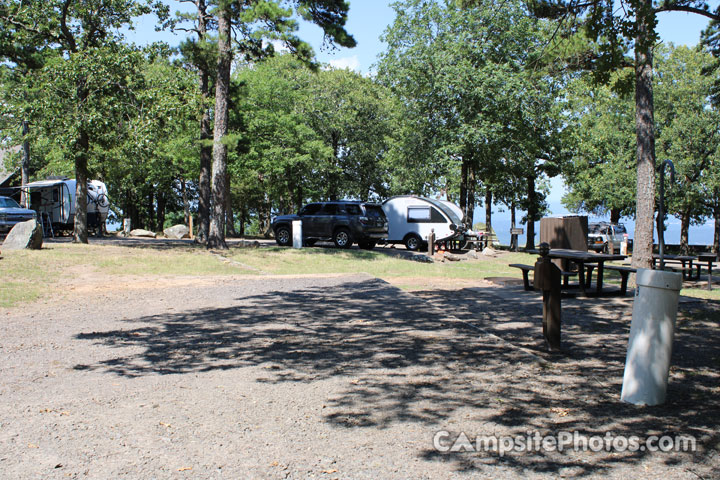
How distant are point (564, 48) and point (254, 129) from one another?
2709cm

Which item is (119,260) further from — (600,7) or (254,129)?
(254,129)

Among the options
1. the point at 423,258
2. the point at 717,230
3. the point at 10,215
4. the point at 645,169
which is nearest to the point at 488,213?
the point at 717,230

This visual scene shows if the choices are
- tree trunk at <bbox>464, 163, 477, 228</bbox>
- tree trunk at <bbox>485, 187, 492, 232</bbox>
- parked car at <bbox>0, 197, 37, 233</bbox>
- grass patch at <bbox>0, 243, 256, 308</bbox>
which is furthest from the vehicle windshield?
tree trunk at <bbox>485, 187, 492, 232</bbox>

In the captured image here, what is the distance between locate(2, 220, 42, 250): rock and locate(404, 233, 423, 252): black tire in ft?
48.7

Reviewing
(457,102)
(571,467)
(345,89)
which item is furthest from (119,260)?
(345,89)

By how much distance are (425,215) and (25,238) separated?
15.7 metres

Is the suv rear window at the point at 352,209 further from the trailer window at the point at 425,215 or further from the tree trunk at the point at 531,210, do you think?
the tree trunk at the point at 531,210

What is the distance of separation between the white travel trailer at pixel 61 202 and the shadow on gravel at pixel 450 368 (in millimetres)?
22734

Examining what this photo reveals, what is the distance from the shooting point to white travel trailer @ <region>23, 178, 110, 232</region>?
2892 centimetres

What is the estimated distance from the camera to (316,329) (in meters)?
7.96

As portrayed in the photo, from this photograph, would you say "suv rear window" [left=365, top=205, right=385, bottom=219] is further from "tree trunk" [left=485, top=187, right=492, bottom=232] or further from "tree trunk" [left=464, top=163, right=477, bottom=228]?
"tree trunk" [left=485, top=187, right=492, bottom=232]

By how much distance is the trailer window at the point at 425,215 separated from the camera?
26438mm

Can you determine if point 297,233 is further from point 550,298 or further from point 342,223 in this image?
point 550,298

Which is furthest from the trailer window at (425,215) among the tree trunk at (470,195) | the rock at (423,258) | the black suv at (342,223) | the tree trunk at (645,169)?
the tree trunk at (645,169)
